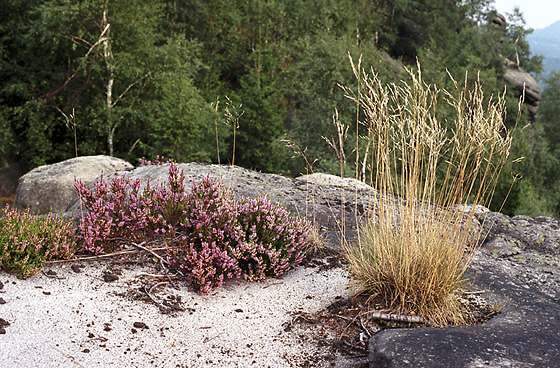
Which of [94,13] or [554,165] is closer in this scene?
[94,13]

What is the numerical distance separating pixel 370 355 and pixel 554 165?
36.3m

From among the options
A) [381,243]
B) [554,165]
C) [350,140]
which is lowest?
[554,165]

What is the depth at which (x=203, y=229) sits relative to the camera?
4551 millimetres

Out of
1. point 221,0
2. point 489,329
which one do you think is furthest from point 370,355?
point 221,0

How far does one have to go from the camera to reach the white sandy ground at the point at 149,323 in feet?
10.5

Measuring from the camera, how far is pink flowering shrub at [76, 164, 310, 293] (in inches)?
167

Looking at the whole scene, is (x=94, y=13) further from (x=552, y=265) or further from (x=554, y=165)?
(x=554, y=165)

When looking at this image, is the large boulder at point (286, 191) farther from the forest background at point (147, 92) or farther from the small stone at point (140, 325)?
the forest background at point (147, 92)

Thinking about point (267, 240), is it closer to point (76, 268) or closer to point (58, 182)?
point (76, 268)

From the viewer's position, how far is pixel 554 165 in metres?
34.0

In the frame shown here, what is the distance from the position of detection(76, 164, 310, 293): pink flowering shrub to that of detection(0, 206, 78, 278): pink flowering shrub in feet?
0.71

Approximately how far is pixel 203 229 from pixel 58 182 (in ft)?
18.8

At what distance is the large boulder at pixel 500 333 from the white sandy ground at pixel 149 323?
579 mm

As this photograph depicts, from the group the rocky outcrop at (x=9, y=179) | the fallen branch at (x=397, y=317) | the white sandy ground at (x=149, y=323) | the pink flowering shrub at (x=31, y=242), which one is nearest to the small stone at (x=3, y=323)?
the white sandy ground at (x=149, y=323)
